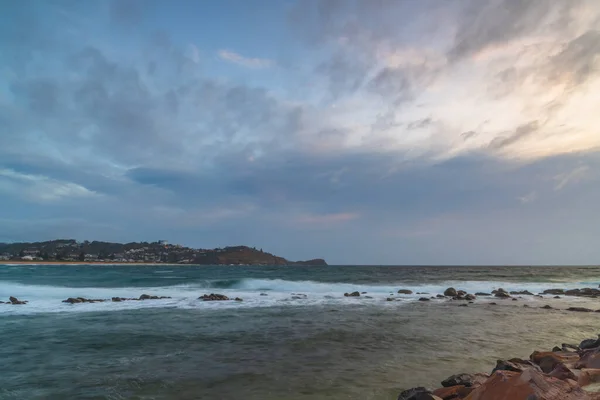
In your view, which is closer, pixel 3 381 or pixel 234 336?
pixel 3 381

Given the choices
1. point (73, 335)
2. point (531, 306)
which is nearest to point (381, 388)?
point (73, 335)

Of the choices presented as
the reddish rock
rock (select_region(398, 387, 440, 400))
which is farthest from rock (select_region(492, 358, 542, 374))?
rock (select_region(398, 387, 440, 400))

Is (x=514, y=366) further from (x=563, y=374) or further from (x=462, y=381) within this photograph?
(x=563, y=374)

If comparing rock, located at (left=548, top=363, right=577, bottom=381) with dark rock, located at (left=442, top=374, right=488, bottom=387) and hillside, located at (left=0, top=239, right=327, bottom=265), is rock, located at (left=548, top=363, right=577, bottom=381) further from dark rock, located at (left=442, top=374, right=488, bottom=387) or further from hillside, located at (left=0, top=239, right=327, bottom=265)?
hillside, located at (left=0, top=239, right=327, bottom=265)

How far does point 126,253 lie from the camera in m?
170

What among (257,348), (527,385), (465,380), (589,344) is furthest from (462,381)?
(257,348)

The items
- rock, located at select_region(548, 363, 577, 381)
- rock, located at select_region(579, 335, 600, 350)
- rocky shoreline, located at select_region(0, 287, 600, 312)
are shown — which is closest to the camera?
rock, located at select_region(548, 363, 577, 381)

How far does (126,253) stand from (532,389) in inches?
7369

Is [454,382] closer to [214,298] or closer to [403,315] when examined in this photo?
[403,315]

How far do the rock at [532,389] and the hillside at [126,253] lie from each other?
174 metres

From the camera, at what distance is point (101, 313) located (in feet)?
69.0

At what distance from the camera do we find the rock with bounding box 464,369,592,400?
4.38 m

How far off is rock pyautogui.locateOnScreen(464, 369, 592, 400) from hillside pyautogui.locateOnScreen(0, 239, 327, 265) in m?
174

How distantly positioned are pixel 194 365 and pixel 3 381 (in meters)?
4.55
